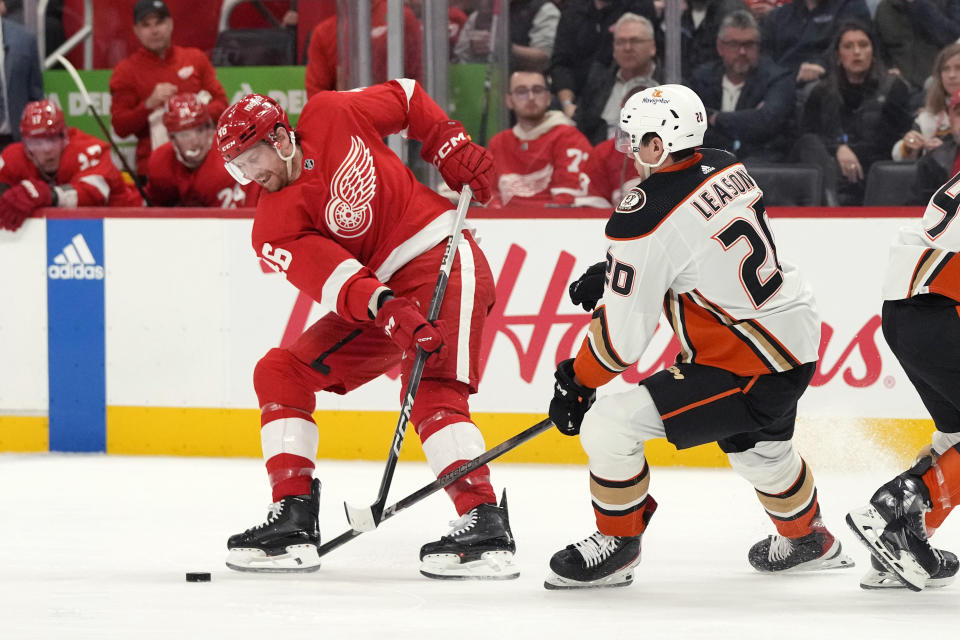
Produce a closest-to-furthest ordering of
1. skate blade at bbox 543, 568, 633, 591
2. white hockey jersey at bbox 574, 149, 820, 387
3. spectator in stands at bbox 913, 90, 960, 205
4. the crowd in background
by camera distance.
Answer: white hockey jersey at bbox 574, 149, 820, 387 → skate blade at bbox 543, 568, 633, 591 → spectator in stands at bbox 913, 90, 960, 205 → the crowd in background

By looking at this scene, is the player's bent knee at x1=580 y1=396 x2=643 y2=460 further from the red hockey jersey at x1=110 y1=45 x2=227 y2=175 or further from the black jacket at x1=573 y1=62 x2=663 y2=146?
the red hockey jersey at x1=110 y1=45 x2=227 y2=175

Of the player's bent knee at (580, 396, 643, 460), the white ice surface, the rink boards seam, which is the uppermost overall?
the player's bent knee at (580, 396, 643, 460)

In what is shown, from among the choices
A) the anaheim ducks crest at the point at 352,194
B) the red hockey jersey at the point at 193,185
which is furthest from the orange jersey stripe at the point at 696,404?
the red hockey jersey at the point at 193,185

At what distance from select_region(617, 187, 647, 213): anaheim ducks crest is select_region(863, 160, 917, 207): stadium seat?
213 cm

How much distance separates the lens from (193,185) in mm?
5438

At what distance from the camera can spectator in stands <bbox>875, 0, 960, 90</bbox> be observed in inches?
193

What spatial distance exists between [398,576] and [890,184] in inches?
99.3

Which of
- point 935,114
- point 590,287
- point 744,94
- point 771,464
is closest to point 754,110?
point 744,94

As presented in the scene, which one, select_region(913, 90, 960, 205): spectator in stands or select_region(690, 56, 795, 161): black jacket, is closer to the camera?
select_region(913, 90, 960, 205): spectator in stands

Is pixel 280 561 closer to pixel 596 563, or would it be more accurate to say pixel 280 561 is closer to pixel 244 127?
pixel 596 563

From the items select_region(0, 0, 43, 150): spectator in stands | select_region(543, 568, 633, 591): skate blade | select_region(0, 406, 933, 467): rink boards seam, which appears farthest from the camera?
select_region(0, 0, 43, 150): spectator in stands

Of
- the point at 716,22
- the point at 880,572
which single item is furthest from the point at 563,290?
the point at 880,572

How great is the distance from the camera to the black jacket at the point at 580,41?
511cm

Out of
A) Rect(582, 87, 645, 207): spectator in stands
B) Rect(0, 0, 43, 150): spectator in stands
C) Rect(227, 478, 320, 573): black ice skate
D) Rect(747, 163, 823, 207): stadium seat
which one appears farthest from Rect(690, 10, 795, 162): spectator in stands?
Rect(0, 0, 43, 150): spectator in stands
